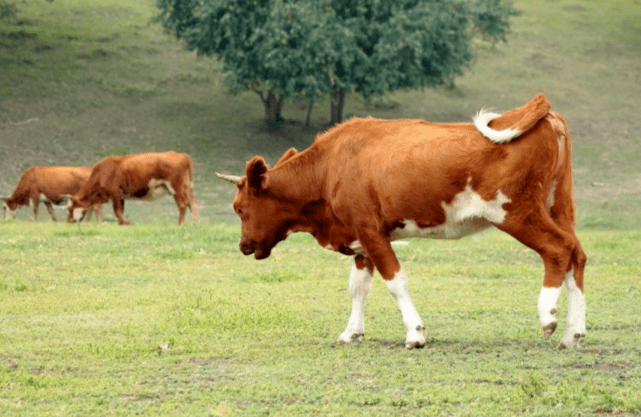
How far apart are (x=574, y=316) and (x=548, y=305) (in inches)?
16.3

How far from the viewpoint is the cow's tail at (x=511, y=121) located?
6824 mm

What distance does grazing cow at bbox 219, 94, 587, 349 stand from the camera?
6.82 m

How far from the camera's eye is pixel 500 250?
47.6 ft

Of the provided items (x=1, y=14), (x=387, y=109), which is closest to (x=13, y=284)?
(x=1, y=14)

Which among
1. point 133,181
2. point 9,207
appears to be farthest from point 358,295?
point 9,207

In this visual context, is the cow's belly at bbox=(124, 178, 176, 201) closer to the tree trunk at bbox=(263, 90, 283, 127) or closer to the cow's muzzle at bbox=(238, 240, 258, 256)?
the tree trunk at bbox=(263, 90, 283, 127)

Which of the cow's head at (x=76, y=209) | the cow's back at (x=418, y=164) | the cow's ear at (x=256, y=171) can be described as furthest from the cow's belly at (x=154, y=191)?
the cow's back at (x=418, y=164)

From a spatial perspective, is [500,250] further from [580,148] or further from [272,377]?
[580,148]

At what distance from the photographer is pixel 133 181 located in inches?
876

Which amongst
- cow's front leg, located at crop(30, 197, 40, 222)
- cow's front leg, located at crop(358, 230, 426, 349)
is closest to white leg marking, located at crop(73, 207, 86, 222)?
cow's front leg, located at crop(30, 197, 40, 222)

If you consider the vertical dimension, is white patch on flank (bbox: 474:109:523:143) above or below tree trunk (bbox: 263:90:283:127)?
above

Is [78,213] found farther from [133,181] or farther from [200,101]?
[200,101]

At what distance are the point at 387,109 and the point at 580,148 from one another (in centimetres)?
826

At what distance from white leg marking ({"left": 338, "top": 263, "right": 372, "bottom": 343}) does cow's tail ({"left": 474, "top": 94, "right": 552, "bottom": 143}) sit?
70.7 inches
